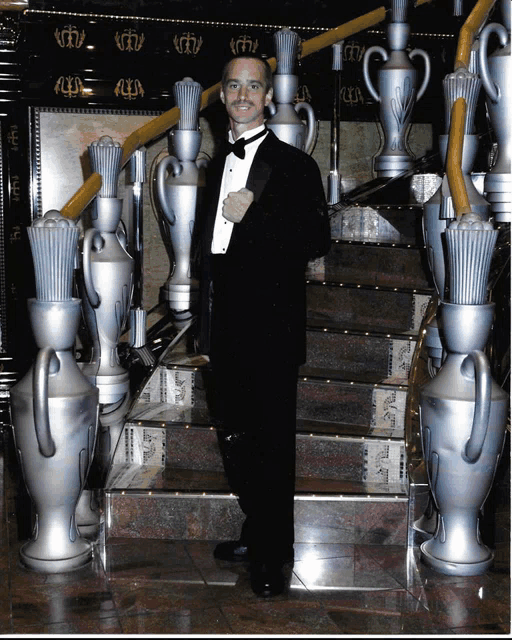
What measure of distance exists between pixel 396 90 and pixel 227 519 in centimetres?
260

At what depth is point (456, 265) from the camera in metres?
3.14

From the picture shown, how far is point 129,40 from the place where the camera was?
581 cm

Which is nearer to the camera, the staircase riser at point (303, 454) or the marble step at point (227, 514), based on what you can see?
the marble step at point (227, 514)

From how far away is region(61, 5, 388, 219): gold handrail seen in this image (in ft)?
11.5

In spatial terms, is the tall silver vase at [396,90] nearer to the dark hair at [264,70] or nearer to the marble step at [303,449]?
the marble step at [303,449]

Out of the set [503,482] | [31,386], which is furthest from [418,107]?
[31,386]

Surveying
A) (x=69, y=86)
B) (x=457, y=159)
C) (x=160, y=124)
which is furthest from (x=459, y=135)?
(x=69, y=86)

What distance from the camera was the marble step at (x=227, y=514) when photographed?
11.9 feet

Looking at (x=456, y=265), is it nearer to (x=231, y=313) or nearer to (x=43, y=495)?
(x=231, y=313)

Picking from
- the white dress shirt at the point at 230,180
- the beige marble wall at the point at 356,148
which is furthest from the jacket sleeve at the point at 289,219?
the beige marble wall at the point at 356,148

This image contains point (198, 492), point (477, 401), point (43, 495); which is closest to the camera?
point (477, 401)

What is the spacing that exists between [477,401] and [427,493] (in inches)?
28.2

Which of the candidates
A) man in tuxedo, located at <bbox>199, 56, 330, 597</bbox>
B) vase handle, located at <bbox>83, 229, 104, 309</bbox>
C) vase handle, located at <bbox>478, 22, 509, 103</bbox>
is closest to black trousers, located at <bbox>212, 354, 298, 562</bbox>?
man in tuxedo, located at <bbox>199, 56, 330, 597</bbox>

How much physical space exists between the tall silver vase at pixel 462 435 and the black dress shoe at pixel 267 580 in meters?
0.57
